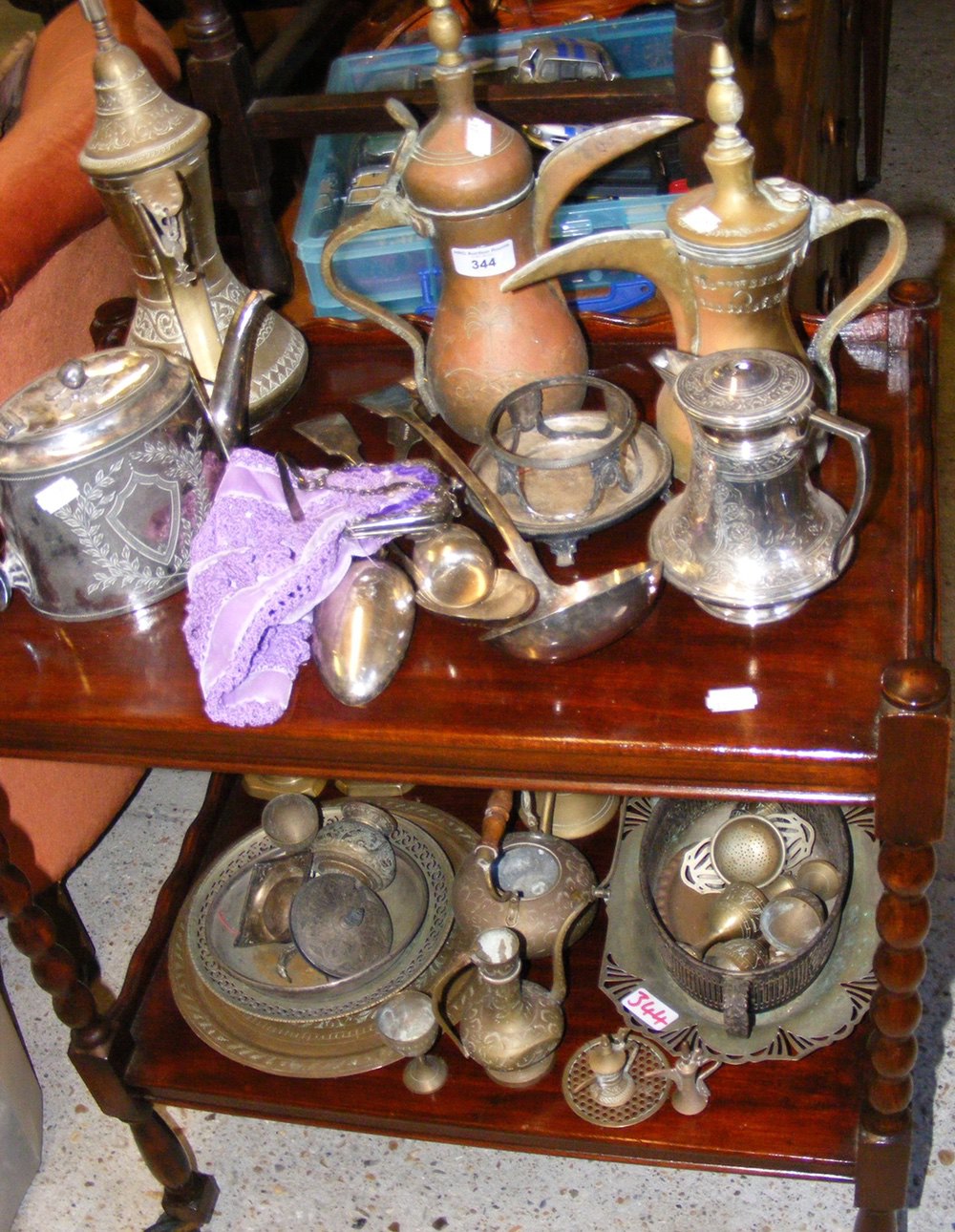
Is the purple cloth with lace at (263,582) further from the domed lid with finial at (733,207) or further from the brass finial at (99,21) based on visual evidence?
the brass finial at (99,21)

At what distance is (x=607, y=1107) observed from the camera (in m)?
1.03

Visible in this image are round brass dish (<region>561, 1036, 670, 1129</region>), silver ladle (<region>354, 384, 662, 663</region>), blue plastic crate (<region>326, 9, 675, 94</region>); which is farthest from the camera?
blue plastic crate (<region>326, 9, 675, 94</region>)

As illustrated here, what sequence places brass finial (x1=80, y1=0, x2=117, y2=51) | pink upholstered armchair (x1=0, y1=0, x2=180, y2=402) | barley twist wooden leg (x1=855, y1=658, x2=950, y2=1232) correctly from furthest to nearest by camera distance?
pink upholstered armchair (x1=0, y1=0, x2=180, y2=402) < brass finial (x1=80, y1=0, x2=117, y2=51) < barley twist wooden leg (x1=855, y1=658, x2=950, y2=1232)

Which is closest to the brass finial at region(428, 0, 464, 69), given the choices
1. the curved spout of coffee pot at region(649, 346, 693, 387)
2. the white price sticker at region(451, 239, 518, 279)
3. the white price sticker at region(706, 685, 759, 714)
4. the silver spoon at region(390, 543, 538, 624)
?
the white price sticker at region(451, 239, 518, 279)

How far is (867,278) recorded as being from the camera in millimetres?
831

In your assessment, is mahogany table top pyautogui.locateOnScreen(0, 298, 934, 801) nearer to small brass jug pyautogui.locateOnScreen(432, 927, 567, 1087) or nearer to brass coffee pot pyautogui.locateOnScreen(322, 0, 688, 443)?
brass coffee pot pyautogui.locateOnScreen(322, 0, 688, 443)

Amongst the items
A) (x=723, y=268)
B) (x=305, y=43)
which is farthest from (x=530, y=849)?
(x=305, y=43)

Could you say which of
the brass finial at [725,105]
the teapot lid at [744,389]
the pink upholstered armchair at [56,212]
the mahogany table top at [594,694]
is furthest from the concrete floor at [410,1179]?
the brass finial at [725,105]

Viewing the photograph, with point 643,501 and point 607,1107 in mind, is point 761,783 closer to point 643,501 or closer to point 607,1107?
point 643,501

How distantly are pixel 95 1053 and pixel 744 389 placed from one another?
2.54ft

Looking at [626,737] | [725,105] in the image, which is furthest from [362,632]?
[725,105]

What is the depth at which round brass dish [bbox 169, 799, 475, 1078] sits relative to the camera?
109 centimetres

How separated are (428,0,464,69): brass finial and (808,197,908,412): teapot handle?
0.83 feet

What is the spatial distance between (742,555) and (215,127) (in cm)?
67
